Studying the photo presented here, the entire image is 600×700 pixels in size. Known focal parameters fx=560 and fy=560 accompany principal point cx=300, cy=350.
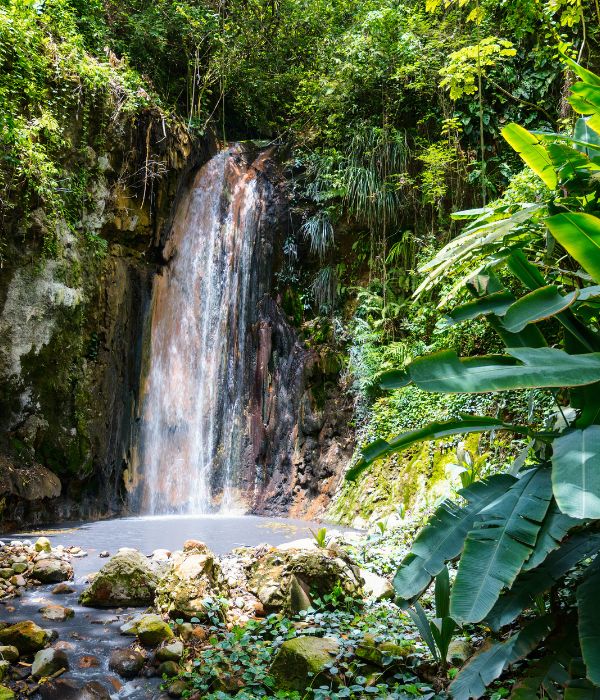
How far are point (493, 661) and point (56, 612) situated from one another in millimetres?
3010

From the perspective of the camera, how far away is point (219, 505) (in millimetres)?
9875

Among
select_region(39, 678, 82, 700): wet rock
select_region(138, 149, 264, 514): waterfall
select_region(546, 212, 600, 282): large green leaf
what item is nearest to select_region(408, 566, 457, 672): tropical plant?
select_region(546, 212, 600, 282): large green leaf

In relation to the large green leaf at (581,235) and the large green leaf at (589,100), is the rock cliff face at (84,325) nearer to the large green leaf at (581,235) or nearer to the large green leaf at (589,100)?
the large green leaf at (589,100)

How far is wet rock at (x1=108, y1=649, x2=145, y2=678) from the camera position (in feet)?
10.1

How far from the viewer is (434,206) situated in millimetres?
9891

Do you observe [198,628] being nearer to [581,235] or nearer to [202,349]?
[581,235]

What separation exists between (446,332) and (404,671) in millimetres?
5963

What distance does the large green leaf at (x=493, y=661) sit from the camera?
2.02 meters

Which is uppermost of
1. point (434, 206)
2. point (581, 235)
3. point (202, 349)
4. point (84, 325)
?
point (434, 206)

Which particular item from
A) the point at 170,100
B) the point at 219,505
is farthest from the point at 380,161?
the point at 219,505

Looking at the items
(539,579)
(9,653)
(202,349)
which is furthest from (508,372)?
(202,349)

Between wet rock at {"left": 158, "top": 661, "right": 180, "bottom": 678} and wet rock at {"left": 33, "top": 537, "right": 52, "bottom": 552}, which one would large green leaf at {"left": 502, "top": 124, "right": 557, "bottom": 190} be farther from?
wet rock at {"left": 33, "top": 537, "right": 52, "bottom": 552}

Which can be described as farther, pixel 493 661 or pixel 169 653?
pixel 169 653

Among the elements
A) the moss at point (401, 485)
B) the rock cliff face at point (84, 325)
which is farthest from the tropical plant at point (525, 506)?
the rock cliff face at point (84, 325)
